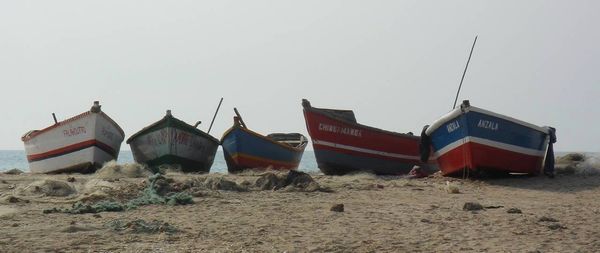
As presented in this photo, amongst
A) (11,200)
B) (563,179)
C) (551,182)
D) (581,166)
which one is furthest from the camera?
(581,166)

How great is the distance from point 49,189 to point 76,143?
850cm

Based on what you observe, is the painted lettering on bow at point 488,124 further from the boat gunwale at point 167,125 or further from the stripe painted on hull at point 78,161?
the stripe painted on hull at point 78,161

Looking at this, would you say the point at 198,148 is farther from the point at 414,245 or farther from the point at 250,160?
the point at 414,245

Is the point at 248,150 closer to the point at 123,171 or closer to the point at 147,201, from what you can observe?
the point at 123,171

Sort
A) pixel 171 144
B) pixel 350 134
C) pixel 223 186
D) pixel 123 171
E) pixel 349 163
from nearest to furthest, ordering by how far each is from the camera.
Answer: pixel 223 186 < pixel 123 171 < pixel 350 134 < pixel 349 163 < pixel 171 144

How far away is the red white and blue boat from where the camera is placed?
12.6 m

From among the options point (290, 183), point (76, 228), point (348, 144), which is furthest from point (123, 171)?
point (76, 228)

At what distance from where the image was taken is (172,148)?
54.9 feet

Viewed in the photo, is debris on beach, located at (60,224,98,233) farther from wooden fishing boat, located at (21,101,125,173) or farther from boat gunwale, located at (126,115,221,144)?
wooden fishing boat, located at (21,101,125,173)

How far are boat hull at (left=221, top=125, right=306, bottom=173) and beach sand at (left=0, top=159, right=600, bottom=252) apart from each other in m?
7.36

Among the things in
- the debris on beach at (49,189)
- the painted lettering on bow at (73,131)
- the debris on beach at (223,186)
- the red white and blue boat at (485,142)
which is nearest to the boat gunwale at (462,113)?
the red white and blue boat at (485,142)

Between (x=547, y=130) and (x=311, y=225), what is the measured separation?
367 inches

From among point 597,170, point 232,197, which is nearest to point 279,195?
point 232,197

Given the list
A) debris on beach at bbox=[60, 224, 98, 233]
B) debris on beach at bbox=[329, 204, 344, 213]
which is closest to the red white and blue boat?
debris on beach at bbox=[329, 204, 344, 213]
